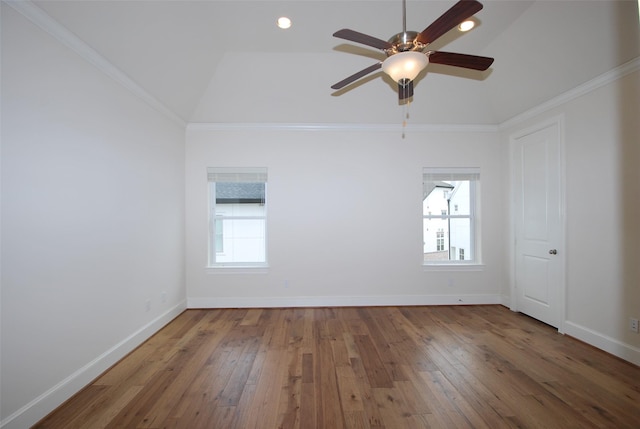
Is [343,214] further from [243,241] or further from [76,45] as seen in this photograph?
[76,45]

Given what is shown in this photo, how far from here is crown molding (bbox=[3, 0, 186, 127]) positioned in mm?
1626

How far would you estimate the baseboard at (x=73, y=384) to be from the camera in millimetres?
1573

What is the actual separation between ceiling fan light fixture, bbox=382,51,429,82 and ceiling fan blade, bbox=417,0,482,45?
108mm

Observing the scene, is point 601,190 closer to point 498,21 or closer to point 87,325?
point 498,21

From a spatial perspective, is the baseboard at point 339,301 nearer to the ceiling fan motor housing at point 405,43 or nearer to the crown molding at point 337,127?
the crown molding at point 337,127

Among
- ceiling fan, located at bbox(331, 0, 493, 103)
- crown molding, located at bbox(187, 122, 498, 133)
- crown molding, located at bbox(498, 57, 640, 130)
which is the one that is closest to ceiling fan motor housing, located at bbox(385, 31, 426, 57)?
ceiling fan, located at bbox(331, 0, 493, 103)

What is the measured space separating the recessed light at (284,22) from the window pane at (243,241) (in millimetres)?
2491

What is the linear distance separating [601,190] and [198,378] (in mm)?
Answer: 4188

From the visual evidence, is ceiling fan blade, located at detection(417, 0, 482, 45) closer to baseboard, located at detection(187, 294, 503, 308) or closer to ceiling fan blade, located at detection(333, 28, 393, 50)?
ceiling fan blade, located at detection(333, 28, 393, 50)

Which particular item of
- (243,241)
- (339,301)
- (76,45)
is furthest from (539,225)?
(76,45)

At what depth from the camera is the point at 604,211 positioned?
2512 mm

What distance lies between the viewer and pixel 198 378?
2.11 meters

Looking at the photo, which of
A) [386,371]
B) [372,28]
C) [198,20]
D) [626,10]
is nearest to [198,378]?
[386,371]

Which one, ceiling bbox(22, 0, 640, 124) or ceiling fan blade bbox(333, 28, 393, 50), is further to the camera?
ceiling bbox(22, 0, 640, 124)
